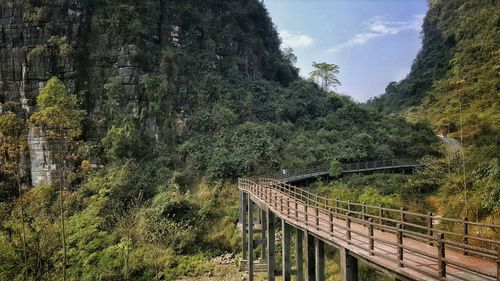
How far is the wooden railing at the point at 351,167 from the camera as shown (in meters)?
32.3

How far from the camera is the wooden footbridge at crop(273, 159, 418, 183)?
32.0 m

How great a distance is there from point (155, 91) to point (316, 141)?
54.3 ft

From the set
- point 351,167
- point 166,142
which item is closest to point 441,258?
point 351,167

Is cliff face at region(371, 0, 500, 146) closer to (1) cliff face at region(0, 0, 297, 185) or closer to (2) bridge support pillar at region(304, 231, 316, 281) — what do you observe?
(2) bridge support pillar at region(304, 231, 316, 281)

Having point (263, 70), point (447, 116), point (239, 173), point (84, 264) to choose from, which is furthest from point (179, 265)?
point (263, 70)

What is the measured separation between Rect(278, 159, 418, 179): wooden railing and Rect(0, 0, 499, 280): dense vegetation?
0.98 metres

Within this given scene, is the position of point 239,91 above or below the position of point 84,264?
above

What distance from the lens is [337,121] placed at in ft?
149

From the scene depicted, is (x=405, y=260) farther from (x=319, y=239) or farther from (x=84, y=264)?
(x=84, y=264)

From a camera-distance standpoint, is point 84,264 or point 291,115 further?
point 291,115

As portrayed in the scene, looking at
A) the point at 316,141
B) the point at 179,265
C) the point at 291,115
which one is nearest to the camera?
the point at 179,265

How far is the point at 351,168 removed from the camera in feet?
120

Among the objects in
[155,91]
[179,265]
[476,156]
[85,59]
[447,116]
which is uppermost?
[85,59]

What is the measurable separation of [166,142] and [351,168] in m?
17.4
